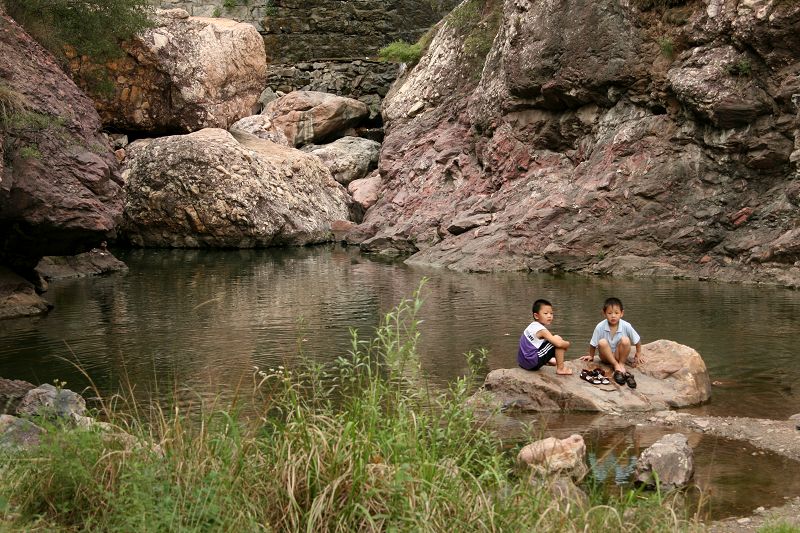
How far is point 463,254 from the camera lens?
2200cm

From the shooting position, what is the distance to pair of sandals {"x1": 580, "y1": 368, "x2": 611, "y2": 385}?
954 centimetres

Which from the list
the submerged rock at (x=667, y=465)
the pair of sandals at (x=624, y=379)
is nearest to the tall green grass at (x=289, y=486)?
the submerged rock at (x=667, y=465)

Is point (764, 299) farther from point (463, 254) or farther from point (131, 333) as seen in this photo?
point (131, 333)

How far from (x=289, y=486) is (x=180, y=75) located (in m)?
27.7

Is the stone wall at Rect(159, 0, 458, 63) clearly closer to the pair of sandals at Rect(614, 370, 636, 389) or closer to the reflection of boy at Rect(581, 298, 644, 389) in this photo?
the reflection of boy at Rect(581, 298, 644, 389)

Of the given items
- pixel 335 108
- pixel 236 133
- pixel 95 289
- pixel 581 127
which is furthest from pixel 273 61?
pixel 95 289

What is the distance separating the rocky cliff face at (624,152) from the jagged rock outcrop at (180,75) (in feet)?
26.8

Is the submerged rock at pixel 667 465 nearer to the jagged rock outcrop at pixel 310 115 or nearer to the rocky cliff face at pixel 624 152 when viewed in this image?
the rocky cliff face at pixel 624 152

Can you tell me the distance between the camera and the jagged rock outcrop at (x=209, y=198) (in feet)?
86.8

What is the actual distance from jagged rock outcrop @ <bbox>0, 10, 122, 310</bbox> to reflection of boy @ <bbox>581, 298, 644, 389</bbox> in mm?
8083

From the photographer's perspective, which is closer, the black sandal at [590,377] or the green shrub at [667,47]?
the black sandal at [590,377]

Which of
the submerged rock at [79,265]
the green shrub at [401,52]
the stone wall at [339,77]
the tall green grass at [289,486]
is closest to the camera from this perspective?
the tall green grass at [289,486]

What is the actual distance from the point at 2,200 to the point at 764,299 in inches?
457

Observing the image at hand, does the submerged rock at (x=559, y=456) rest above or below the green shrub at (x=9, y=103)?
below
